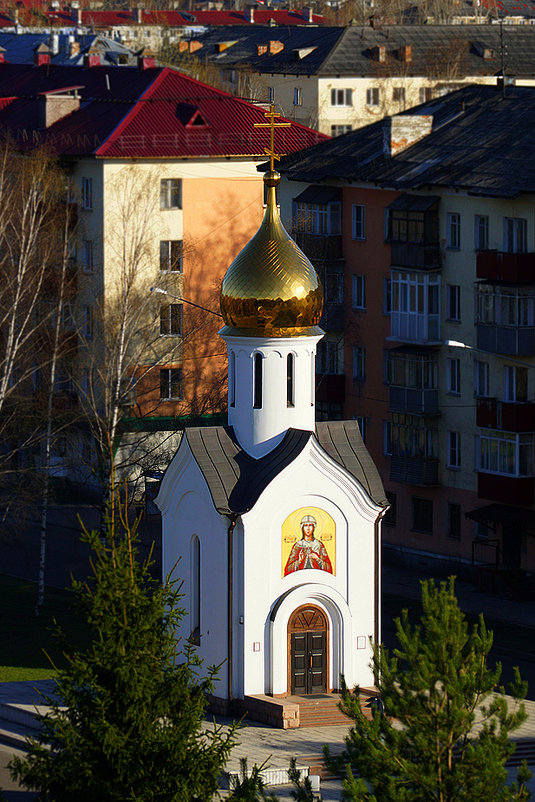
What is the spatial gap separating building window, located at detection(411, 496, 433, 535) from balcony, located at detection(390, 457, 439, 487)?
0.61 meters

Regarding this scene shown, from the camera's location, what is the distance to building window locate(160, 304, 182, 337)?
5763cm

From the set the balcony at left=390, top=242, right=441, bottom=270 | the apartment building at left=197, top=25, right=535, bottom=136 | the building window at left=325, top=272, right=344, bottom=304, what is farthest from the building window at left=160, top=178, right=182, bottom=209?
the apartment building at left=197, top=25, right=535, bottom=136

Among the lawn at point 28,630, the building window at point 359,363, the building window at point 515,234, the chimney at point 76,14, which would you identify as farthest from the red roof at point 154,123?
the chimney at point 76,14

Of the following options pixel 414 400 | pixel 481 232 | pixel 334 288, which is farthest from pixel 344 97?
pixel 481 232

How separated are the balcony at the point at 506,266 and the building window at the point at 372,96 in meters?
37.5

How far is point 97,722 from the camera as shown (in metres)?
23.6

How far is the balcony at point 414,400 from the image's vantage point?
5234 cm

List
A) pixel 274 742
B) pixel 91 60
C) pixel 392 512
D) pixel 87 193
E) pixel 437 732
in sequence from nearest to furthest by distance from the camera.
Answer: pixel 437 732
pixel 274 742
pixel 392 512
pixel 87 193
pixel 91 60

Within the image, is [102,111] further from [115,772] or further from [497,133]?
[115,772]

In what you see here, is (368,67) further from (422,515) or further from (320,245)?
(422,515)

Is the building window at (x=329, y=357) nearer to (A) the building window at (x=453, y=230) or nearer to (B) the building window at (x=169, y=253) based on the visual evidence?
(A) the building window at (x=453, y=230)

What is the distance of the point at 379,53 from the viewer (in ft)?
286

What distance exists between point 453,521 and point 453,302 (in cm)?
564

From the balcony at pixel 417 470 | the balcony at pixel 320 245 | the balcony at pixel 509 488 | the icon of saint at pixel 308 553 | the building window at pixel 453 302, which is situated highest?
the balcony at pixel 320 245
